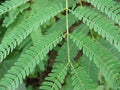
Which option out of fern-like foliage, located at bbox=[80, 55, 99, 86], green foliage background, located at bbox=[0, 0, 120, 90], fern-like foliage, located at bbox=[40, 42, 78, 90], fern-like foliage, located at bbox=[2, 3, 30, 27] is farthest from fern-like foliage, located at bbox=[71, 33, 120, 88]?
fern-like foliage, located at bbox=[2, 3, 30, 27]

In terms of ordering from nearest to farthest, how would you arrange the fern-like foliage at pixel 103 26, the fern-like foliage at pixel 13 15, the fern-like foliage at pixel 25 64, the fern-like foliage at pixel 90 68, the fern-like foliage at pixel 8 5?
1. the fern-like foliage at pixel 25 64
2. the fern-like foliage at pixel 103 26
3. the fern-like foliage at pixel 8 5
4. the fern-like foliage at pixel 90 68
5. the fern-like foliage at pixel 13 15

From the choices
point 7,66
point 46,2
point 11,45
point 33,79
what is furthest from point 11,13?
point 33,79

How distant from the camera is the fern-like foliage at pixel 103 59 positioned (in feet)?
4.69

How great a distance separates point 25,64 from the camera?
1.47 m

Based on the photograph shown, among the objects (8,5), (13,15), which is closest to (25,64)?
(8,5)

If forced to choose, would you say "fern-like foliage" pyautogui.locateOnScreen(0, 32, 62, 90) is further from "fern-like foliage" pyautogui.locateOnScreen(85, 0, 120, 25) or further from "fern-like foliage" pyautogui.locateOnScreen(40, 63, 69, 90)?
"fern-like foliage" pyautogui.locateOnScreen(85, 0, 120, 25)

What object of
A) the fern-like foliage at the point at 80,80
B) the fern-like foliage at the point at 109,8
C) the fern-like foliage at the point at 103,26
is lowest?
the fern-like foliage at the point at 80,80

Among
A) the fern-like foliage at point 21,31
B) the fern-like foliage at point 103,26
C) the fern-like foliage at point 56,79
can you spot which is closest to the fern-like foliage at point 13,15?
the fern-like foliage at point 21,31

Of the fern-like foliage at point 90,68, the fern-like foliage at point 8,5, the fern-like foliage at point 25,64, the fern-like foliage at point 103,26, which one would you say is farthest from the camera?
the fern-like foliage at point 90,68

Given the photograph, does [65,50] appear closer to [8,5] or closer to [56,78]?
[56,78]

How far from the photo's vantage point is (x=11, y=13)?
232cm

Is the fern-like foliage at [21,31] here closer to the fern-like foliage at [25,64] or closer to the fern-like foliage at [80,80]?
the fern-like foliage at [25,64]

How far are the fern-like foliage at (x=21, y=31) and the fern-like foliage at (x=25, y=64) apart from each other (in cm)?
10

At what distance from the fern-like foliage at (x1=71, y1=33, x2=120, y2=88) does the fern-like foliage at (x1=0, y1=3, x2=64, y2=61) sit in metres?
0.23
